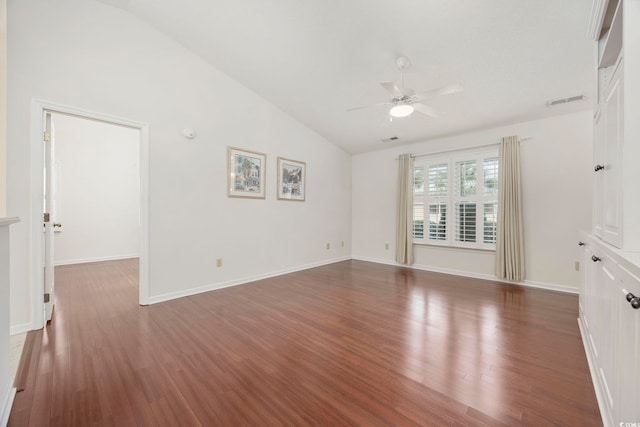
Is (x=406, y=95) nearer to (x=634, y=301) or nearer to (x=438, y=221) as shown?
(x=634, y=301)

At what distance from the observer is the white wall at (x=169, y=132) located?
2.46m

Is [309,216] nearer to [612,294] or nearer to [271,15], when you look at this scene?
[271,15]

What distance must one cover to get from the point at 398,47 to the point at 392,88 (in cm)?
65

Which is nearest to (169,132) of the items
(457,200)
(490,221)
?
(457,200)

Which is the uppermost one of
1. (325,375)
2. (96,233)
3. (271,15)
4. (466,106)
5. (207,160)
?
(271,15)

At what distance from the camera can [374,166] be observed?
5.91 metres

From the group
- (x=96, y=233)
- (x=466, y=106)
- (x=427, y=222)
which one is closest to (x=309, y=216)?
(x=427, y=222)

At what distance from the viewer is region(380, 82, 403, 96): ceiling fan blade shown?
8.06ft

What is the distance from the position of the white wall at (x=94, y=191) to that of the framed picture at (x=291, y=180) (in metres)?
3.39

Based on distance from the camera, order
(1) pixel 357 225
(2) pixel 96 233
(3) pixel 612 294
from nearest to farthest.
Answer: (3) pixel 612 294 → (2) pixel 96 233 → (1) pixel 357 225

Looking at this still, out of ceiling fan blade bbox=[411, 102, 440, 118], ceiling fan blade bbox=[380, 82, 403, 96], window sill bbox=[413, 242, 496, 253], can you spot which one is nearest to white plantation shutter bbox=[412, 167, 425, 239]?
window sill bbox=[413, 242, 496, 253]

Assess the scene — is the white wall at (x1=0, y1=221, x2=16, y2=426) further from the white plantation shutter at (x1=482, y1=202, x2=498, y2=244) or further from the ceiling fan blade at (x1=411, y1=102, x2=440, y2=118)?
the white plantation shutter at (x1=482, y1=202, x2=498, y2=244)

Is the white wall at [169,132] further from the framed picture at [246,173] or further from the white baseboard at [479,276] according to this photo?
the white baseboard at [479,276]

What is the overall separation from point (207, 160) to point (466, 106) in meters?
3.83
